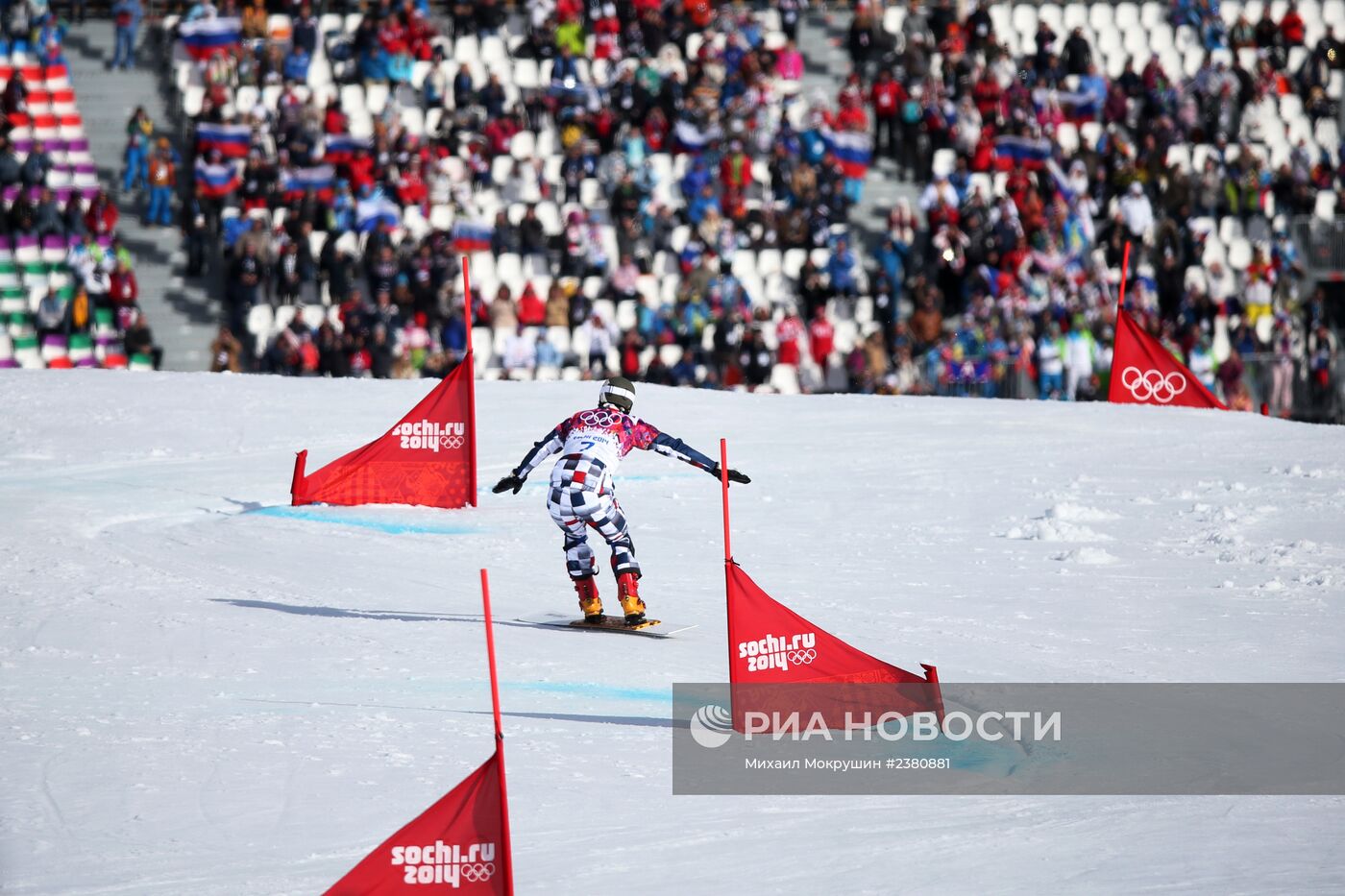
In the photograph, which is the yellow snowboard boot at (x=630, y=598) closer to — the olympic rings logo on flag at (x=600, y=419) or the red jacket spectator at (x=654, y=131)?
the olympic rings logo on flag at (x=600, y=419)

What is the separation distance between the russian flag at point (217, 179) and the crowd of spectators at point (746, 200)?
11cm

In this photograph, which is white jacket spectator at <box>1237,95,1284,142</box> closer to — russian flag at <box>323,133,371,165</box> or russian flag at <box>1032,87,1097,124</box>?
russian flag at <box>1032,87,1097,124</box>

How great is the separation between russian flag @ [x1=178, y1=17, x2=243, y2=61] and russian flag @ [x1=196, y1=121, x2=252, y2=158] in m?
1.52

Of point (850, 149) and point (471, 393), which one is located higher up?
point (850, 149)

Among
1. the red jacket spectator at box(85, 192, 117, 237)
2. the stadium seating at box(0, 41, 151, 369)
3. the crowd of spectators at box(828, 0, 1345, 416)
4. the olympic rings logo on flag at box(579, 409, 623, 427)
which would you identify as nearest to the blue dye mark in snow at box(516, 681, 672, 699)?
the olympic rings logo on flag at box(579, 409, 623, 427)

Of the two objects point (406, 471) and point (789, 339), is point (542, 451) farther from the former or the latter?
point (789, 339)

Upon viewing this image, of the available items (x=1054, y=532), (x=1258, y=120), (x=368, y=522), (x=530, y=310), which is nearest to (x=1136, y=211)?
(x=1258, y=120)

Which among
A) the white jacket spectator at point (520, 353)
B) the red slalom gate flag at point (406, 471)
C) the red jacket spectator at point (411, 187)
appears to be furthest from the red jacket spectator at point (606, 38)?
the red slalom gate flag at point (406, 471)

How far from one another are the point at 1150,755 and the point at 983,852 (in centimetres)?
170

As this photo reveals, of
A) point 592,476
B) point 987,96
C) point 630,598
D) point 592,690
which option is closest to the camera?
point 592,690

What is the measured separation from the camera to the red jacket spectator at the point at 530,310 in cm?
2261

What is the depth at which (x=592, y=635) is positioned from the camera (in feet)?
37.5

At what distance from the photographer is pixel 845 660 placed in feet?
29.4

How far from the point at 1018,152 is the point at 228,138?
30.2 feet
